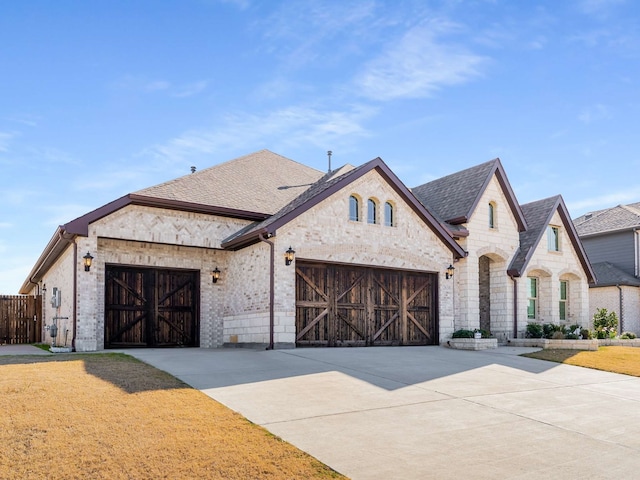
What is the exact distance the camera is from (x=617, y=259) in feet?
104

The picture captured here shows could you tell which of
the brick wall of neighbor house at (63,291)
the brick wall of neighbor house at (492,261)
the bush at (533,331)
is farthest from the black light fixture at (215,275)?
the bush at (533,331)

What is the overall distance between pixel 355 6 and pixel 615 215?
26.5m

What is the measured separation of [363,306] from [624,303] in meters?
17.7

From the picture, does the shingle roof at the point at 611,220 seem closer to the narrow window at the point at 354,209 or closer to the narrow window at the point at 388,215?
the narrow window at the point at 388,215

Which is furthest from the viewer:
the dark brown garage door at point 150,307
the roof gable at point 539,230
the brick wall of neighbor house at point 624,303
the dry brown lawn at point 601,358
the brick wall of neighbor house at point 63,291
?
the brick wall of neighbor house at point 624,303

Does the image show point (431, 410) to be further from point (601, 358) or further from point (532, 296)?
point (532, 296)

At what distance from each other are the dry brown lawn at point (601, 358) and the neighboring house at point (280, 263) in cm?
366

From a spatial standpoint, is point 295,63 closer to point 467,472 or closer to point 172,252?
point 172,252

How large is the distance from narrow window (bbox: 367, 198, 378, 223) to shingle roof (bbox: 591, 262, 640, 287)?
15606 millimetres

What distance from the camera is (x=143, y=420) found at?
24.6ft

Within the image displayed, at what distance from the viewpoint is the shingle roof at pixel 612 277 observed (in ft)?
95.6

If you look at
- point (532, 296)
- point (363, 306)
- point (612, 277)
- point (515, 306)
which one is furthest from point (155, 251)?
point (612, 277)

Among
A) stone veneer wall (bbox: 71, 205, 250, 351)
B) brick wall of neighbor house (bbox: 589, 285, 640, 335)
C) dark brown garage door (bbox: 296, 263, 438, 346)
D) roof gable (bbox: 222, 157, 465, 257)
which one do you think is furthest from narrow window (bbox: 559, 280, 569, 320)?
stone veneer wall (bbox: 71, 205, 250, 351)

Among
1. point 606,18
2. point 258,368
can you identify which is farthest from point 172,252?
point 606,18
